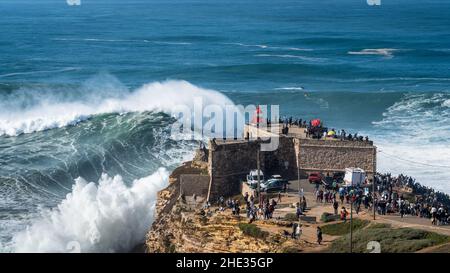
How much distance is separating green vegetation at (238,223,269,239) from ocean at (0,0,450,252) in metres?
8.84

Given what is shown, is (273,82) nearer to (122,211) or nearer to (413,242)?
(122,211)

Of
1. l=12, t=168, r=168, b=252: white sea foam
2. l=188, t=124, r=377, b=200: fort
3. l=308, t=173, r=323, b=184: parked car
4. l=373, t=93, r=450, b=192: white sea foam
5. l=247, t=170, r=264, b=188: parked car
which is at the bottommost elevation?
l=12, t=168, r=168, b=252: white sea foam

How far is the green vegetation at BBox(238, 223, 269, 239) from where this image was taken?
3544 centimetres

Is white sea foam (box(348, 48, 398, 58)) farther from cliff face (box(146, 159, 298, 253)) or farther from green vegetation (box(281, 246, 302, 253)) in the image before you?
green vegetation (box(281, 246, 302, 253))

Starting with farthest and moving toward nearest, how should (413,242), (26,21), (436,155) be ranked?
(26,21), (436,155), (413,242)

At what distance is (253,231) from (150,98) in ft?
138

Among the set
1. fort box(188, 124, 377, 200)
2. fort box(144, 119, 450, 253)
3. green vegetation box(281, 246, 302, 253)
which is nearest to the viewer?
green vegetation box(281, 246, 302, 253)

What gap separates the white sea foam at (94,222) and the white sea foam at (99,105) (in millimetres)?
21931

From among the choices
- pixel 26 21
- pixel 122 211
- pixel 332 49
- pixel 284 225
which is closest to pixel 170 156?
pixel 122 211

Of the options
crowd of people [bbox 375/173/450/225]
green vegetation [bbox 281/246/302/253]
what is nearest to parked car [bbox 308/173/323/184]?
crowd of people [bbox 375/173/450/225]

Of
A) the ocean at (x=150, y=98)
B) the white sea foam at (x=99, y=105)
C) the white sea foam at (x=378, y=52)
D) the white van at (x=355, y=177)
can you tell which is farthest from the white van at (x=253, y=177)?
the white sea foam at (x=378, y=52)

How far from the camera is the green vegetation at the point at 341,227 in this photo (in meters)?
35.8
